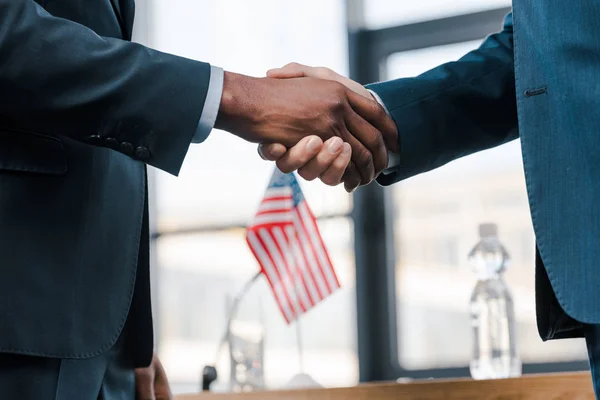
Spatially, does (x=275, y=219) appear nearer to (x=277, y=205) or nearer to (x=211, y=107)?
(x=277, y=205)

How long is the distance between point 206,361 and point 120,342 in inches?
111

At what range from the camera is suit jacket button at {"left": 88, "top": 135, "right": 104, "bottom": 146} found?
108 centimetres

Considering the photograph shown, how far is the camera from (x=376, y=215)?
3.63m

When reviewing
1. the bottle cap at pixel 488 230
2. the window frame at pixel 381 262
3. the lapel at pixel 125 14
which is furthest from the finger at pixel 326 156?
the window frame at pixel 381 262

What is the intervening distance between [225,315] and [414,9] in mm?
1501

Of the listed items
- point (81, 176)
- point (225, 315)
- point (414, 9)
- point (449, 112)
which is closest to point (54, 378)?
point (81, 176)

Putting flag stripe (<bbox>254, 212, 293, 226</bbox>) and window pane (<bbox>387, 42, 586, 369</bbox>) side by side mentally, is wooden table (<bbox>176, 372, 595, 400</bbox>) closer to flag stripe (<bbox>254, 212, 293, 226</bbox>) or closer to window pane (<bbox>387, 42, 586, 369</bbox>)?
flag stripe (<bbox>254, 212, 293, 226</bbox>)

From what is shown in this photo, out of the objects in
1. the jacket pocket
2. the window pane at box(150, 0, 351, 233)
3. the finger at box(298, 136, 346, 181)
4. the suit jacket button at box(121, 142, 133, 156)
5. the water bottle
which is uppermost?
the window pane at box(150, 0, 351, 233)

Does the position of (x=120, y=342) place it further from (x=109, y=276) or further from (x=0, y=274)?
(x=0, y=274)

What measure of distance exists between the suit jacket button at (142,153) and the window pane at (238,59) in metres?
2.54

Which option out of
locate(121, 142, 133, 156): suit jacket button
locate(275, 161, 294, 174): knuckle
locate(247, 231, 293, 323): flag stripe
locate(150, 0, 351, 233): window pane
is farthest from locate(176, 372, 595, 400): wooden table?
locate(150, 0, 351, 233): window pane

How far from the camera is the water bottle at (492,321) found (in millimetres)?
2424

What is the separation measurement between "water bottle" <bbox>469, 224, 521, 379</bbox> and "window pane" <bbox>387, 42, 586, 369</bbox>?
0.92 meters

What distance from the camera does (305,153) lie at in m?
1.43
